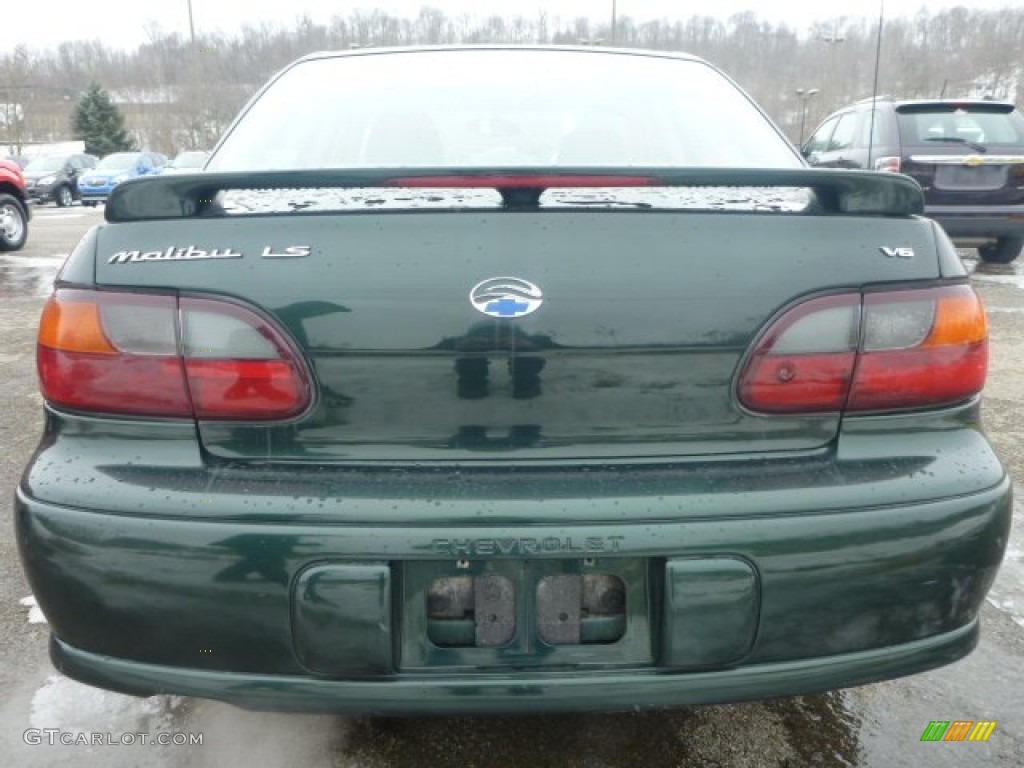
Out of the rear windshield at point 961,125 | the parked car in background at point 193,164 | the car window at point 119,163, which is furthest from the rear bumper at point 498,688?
the car window at point 119,163

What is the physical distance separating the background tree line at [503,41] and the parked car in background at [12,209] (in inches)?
140

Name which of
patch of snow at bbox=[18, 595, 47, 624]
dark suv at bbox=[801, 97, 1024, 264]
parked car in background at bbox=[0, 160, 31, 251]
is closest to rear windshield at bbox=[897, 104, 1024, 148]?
dark suv at bbox=[801, 97, 1024, 264]

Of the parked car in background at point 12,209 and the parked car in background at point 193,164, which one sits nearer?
the parked car in background at point 193,164

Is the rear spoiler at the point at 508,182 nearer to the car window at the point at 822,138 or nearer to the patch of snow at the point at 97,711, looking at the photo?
the patch of snow at the point at 97,711

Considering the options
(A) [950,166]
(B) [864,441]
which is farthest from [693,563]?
(A) [950,166]

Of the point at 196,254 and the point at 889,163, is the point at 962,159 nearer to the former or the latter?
the point at 889,163

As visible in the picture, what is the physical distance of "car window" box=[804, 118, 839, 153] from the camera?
9250 mm

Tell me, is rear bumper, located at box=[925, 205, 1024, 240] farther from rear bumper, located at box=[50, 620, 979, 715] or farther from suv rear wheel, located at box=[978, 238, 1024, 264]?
rear bumper, located at box=[50, 620, 979, 715]

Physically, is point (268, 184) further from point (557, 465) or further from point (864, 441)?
point (864, 441)

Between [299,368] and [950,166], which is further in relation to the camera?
[950,166]

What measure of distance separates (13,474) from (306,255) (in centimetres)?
242

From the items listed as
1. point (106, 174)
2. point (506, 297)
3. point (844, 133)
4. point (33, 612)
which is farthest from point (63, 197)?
point (506, 297)

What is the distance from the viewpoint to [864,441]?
4.44 feet

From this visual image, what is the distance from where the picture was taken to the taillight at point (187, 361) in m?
1.30
